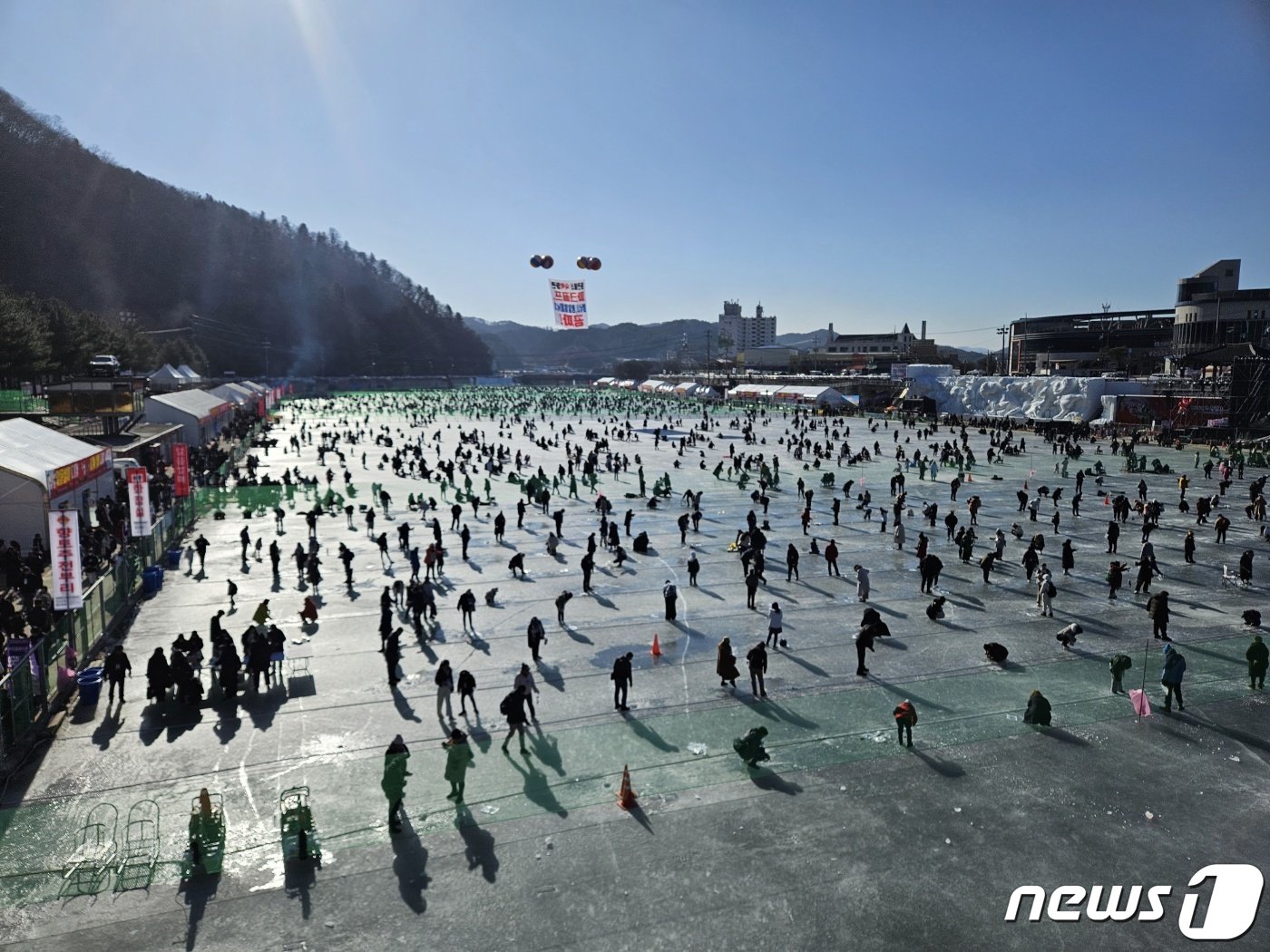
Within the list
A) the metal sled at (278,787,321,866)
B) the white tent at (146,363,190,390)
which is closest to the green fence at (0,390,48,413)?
the white tent at (146,363,190,390)

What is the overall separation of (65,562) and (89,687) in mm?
2798

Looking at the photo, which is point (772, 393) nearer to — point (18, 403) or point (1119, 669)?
point (18, 403)

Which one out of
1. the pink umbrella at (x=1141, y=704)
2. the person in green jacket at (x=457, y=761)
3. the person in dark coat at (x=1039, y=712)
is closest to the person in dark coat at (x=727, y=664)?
the person in dark coat at (x=1039, y=712)

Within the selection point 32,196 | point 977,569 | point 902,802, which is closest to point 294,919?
point 902,802

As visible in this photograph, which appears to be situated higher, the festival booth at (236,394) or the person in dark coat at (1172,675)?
the festival booth at (236,394)

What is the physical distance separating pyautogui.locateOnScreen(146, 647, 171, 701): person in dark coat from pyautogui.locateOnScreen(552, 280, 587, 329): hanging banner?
107 feet

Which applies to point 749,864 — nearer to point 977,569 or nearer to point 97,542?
point 977,569

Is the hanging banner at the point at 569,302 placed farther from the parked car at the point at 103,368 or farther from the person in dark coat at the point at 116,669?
the person in dark coat at the point at 116,669

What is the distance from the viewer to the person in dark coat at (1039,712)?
36.7 feet

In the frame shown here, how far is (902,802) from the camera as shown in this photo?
927cm

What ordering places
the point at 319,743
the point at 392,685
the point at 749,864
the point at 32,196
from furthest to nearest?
the point at 32,196
the point at 392,685
the point at 319,743
the point at 749,864

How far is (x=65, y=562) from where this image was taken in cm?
1362

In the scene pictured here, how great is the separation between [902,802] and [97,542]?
64.1 feet

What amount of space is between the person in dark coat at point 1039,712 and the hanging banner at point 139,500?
1845cm
